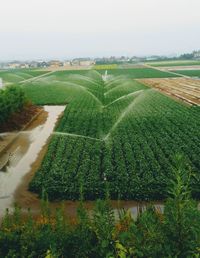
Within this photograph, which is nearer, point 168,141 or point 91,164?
point 91,164

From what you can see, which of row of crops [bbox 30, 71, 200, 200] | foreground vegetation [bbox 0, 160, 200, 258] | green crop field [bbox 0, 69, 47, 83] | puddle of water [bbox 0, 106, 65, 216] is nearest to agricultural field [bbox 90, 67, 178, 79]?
green crop field [bbox 0, 69, 47, 83]

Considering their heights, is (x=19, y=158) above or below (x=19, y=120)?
above

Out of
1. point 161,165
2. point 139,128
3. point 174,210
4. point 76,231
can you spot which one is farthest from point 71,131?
point 174,210

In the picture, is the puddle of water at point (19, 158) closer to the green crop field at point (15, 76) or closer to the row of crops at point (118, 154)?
the row of crops at point (118, 154)

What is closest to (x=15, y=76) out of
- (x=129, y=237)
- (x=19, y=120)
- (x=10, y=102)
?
(x=19, y=120)

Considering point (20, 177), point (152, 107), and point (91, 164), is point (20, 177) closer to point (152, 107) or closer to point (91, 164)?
point (91, 164)

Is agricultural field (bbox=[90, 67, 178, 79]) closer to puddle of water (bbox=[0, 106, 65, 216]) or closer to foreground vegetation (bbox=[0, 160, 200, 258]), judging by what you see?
puddle of water (bbox=[0, 106, 65, 216])

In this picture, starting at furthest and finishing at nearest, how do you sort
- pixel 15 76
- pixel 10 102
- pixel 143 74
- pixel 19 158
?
pixel 143 74 → pixel 15 76 → pixel 10 102 → pixel 19 158

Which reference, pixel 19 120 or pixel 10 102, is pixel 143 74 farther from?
pixel 10 102
